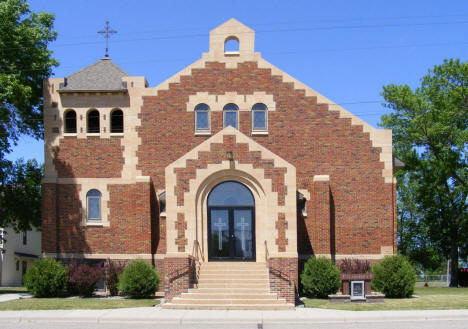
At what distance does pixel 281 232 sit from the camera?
2309 centimetres

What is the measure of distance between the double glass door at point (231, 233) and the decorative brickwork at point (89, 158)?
5212mm

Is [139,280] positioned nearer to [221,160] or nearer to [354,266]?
[221,160]

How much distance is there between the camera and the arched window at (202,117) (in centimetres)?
2730

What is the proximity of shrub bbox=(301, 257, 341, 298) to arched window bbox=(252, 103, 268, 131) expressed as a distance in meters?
6.43

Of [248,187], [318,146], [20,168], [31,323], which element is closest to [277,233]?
[248,187]

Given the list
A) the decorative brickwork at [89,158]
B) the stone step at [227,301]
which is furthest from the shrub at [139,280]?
the decorative brickwork at [89,158]

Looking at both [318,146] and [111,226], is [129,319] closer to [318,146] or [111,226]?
[111,226]

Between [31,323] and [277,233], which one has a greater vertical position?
[277,233]

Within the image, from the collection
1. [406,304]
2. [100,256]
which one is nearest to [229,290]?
[406,304]

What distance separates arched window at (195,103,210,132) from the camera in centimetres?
2730

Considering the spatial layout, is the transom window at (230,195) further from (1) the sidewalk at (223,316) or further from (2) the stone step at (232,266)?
(1) the sidewalk at (223,316)

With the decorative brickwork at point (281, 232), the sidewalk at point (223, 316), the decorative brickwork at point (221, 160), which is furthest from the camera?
the decorative brickwork at point (221, 160)

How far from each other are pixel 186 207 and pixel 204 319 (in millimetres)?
5950

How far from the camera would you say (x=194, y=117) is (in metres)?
27.3
